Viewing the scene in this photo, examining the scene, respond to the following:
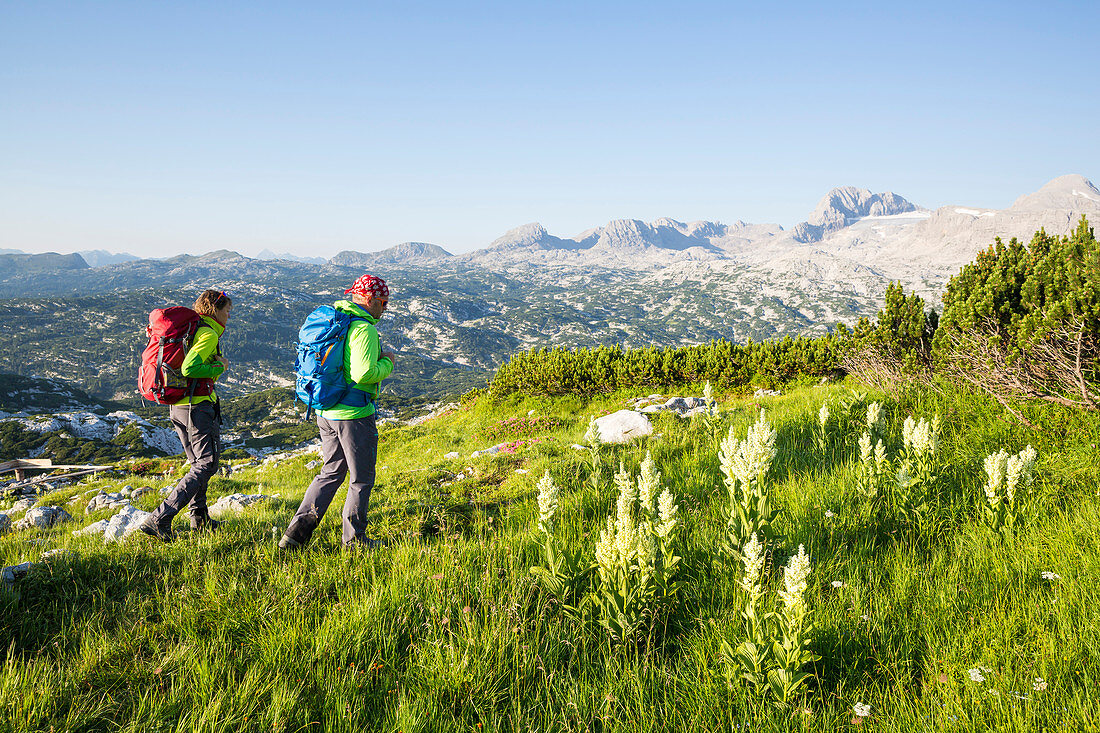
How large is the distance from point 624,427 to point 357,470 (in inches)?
220

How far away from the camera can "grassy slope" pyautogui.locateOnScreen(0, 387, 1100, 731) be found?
8.57 ft

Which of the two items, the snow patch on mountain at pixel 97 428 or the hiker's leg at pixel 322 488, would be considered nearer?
the hiker's leg at pixel 322 488

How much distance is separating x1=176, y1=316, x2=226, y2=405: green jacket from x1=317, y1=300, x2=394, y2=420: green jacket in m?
2.03

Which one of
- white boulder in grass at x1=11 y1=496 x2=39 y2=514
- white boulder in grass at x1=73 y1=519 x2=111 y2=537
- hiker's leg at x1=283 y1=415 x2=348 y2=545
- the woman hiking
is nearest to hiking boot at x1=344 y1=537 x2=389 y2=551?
hiker's leg at x1=283 y1=415 x2=348 y2=545

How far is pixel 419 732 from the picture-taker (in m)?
2.54

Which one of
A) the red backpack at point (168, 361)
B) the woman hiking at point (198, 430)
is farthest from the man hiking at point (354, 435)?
the red backpack at point (168, 361)

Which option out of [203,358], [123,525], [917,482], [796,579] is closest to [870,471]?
[917,482]

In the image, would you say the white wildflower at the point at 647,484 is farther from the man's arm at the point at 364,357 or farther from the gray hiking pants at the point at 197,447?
the gray hiking pants at the point at 197,447

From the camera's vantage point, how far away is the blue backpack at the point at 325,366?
17.1 feet

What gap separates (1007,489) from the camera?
424cm

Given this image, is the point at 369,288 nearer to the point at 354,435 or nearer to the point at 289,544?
the point at 354,435

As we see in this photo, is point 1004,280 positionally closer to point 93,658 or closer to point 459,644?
point 459,644

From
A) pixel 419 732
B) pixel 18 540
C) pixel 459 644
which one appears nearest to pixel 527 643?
pixel 459 644

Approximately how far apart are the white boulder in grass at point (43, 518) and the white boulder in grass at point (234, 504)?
116 inches
